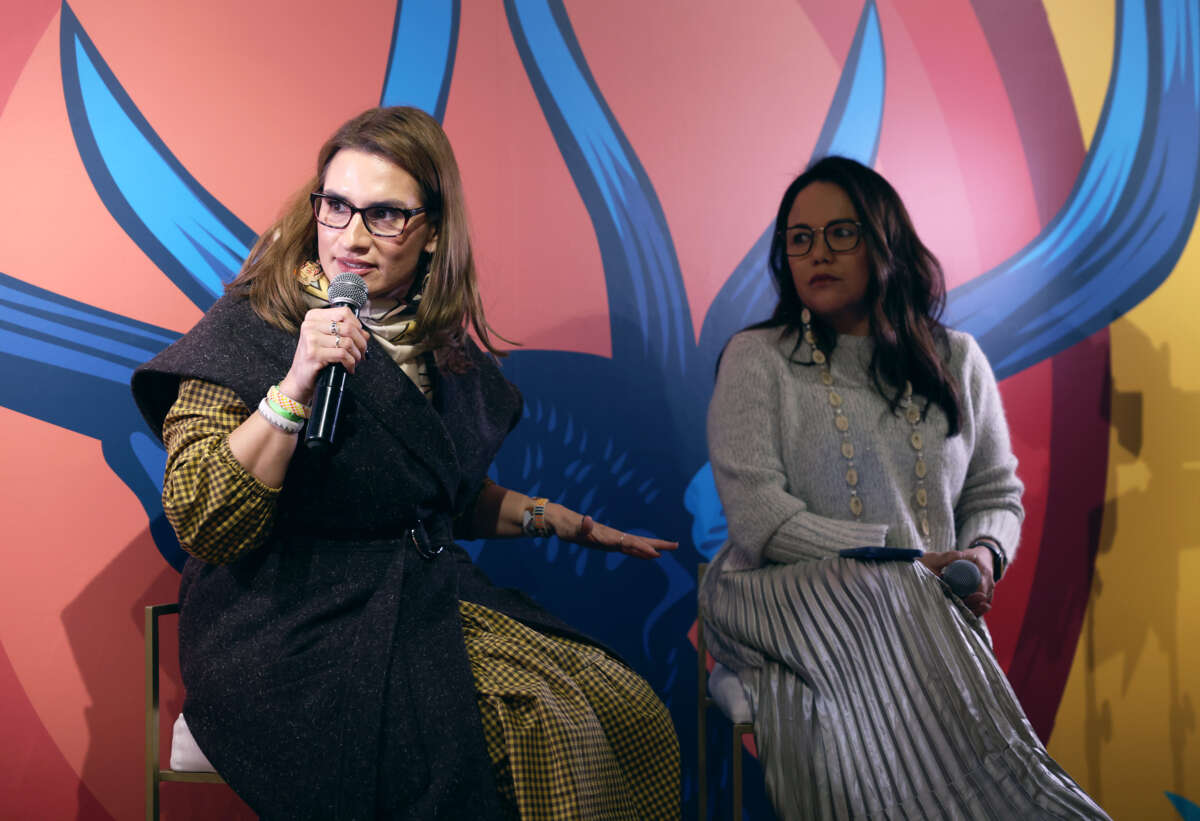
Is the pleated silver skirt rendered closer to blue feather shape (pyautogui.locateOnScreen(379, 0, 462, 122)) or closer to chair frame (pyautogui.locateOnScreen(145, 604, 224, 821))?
chair frame (pyautogui.locateOnScreen(145, 604, 224, 821))

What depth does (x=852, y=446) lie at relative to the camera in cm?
224

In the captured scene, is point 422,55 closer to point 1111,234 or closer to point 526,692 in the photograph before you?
point 526,692

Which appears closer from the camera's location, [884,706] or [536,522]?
[884,706]

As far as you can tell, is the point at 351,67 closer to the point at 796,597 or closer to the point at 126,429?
the point at 126,429

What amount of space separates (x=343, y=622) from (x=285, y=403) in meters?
0.42

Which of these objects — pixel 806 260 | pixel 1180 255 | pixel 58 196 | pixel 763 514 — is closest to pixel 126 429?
pixel 58 196

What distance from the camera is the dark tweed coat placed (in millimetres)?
1531

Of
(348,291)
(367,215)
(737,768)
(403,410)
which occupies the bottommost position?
(737,768)

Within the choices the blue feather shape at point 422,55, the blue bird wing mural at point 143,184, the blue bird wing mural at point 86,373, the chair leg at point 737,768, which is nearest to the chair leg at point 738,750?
the chair leg at point 737,768

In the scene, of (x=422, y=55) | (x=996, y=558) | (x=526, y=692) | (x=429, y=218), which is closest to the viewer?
(x=526, y=692)

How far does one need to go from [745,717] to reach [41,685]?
1730mm

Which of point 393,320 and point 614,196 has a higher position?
point 614,196

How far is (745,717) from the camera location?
205 centimetres

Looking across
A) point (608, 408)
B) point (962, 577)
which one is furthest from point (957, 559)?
point (608, 408)
